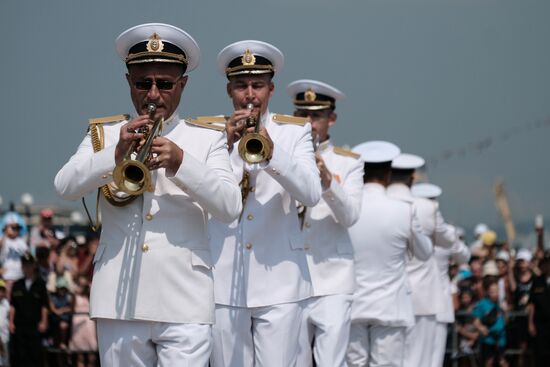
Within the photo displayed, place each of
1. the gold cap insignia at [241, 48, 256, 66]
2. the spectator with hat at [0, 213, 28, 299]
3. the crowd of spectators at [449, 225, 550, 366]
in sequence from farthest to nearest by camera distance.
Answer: the crowd of spectators at [449, 225, 550, 366] < the spectator with hat at [0, 213, 28, 299] < the gold cap insignia at [241, 48, 256, 66]

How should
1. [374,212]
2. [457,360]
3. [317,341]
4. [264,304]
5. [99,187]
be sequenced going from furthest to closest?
1. [457,360]
2. [374,212]
3. [317,341]
4. [264,304]
5. [99,187]

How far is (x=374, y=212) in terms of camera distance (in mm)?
11570

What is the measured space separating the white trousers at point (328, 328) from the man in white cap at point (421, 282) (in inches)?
127

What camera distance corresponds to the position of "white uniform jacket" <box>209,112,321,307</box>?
8.17 m

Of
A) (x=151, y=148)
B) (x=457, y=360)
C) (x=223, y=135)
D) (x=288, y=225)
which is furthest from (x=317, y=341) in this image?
(x=457, y=360)

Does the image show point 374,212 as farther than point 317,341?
Yes

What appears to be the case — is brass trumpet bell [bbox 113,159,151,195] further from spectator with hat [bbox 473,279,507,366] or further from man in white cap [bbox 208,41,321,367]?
spectator with hat [bbox 473,279,507,366]

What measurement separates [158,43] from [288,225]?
2060 millimetres

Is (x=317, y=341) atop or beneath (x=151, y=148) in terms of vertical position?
beneath

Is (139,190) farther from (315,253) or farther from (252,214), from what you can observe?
(315,253)

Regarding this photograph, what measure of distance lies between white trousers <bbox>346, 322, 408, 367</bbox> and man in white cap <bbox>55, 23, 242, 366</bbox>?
4833mm

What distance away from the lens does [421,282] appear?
13445 mm

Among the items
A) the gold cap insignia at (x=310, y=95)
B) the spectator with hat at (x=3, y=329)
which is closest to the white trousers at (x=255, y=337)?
the gold cap insignia at (x=310, y=95)

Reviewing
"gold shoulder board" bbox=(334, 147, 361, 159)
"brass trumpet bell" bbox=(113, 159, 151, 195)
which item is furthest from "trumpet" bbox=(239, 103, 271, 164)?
"gold shoulder board" bbox=(334, 147, 361, 159)
